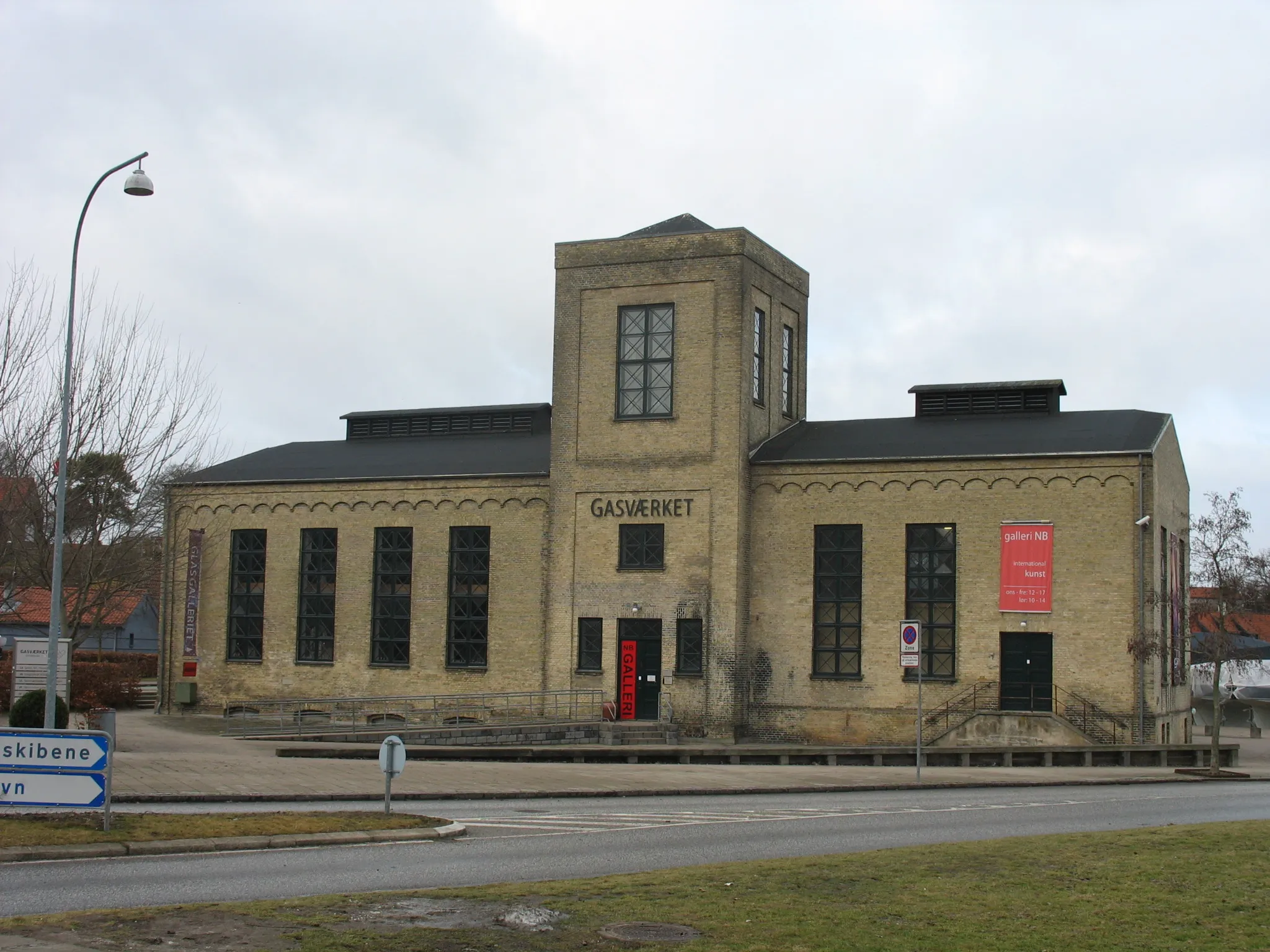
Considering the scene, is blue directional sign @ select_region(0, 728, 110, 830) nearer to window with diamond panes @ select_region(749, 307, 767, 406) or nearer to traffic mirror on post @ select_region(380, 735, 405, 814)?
traffic mirror on post @ select_region(380, 735, 405, 814)

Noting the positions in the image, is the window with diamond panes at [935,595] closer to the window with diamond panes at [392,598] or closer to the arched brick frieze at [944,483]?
the arched brick frieze at [944,483]

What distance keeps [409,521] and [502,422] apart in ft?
21.8

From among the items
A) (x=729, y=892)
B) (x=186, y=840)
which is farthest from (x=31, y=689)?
(x=729, y=892)

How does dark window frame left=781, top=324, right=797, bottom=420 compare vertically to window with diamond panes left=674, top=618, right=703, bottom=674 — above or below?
above

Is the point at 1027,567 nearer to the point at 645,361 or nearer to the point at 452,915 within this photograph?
the point at 645,361

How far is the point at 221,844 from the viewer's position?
605 inches

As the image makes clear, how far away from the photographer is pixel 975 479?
37719 mm

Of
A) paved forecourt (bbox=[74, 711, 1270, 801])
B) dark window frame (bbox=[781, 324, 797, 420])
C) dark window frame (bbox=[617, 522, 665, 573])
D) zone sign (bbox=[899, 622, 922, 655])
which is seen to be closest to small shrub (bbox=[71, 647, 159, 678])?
paved forecourt (bbox=[74, 711, 1270, 801])

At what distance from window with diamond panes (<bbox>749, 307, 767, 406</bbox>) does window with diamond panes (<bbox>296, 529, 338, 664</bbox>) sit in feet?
46.4

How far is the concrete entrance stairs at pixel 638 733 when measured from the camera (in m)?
38.0

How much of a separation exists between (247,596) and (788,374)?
740 inches

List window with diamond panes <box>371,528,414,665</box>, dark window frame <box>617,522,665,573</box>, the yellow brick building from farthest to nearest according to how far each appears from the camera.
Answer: window with diamond panes <box>371,528,414,665</box>
dark window frame <box>617,522,665,573</box>
the yellow brick building

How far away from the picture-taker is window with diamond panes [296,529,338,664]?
4475cm

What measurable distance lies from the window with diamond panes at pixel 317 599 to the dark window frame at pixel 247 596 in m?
1.48
